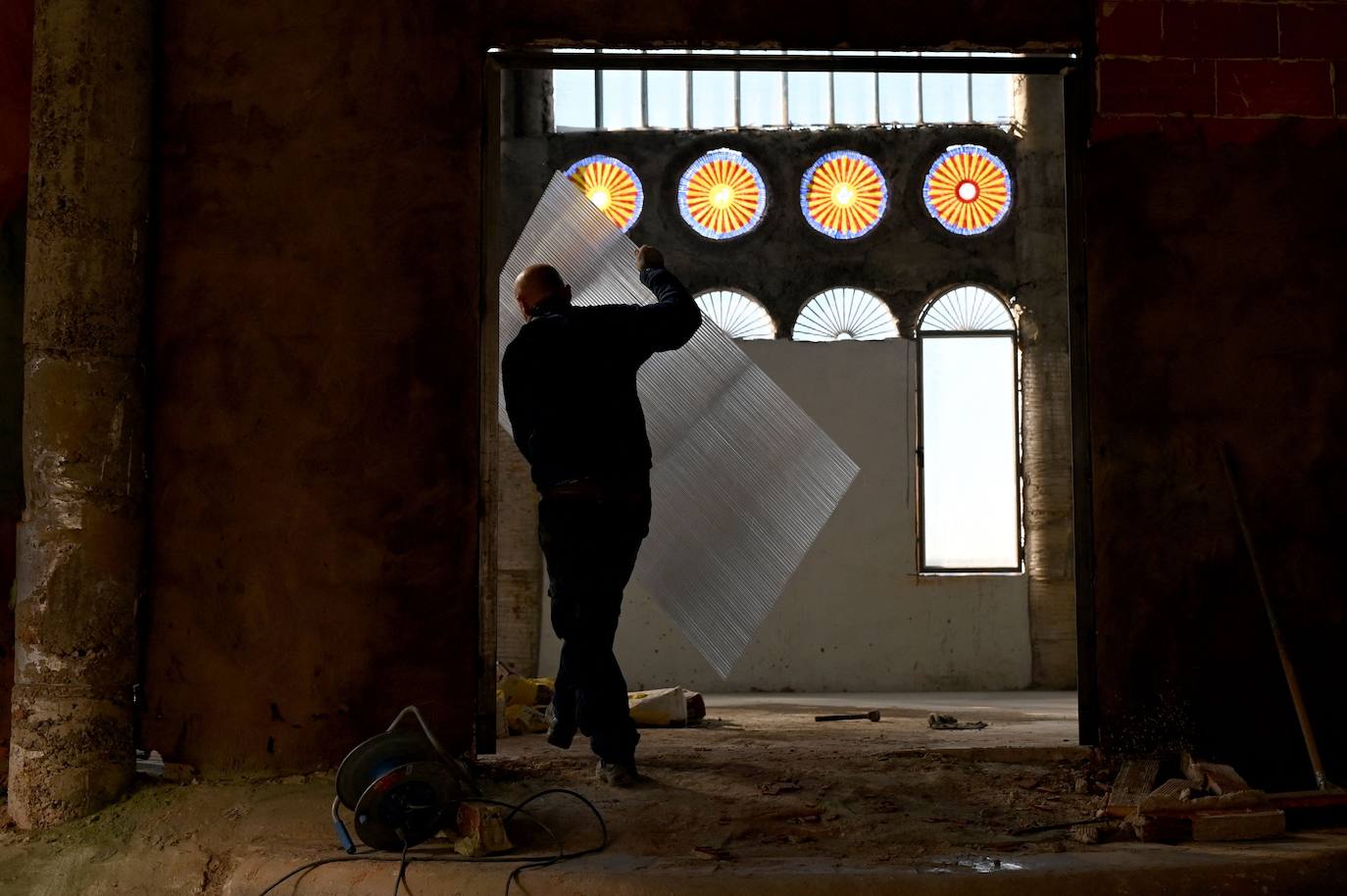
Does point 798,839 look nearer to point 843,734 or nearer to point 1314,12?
point 843,734

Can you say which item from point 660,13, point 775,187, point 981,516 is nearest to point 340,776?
point 660,13

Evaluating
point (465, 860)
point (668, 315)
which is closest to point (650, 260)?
point (668, 315)

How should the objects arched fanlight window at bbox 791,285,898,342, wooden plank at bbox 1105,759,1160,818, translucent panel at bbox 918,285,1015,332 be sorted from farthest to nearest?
arched fanlight window at bbox 791,285,898,342 → translucent panel at bbox 918,285,1015,332 → wooden plank at bbox 1105,759,1160,818

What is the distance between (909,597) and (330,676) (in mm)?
6043

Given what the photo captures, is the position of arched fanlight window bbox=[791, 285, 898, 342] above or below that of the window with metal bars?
below

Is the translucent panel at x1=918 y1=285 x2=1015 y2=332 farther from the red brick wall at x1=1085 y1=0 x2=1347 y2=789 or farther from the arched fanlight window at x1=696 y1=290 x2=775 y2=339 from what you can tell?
the red brick wall at x1=1085 y1=0 x2=1347 y2=789

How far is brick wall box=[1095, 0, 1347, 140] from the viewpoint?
3393 millimetres

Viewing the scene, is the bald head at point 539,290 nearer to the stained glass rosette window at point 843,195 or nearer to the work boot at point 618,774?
the work boot at point 618,774

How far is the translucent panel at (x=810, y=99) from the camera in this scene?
9.92 meters

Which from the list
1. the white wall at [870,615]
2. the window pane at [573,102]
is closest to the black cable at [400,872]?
the white wall at [870,615]

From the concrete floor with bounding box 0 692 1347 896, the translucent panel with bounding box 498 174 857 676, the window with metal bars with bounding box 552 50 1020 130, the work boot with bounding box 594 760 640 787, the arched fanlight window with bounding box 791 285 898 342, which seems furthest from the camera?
the window with metal bars with bounding box 552 50 1020 130

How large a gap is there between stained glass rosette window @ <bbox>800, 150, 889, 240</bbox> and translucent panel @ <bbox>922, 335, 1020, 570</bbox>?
123 cm

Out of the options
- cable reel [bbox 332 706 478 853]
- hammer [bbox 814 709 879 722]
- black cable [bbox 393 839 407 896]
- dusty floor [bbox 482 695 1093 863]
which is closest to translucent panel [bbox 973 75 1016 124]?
hammer [bbox 814 709 879 722]

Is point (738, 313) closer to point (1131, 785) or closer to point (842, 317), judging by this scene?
point (842, 317)
